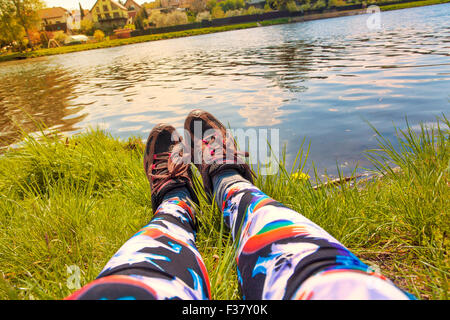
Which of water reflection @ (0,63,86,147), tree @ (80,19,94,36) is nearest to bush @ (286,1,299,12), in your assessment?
tree @ (80,19,94,36)

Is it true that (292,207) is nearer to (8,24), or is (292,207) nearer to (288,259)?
(288,259)

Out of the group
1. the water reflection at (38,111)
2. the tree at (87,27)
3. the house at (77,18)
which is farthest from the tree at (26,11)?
the water reflection at (38,111)

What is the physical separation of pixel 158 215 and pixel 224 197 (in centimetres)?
39

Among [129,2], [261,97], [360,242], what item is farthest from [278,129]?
[129,2]

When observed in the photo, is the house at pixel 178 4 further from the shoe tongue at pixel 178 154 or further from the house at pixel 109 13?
the shoe tongue at pixel 178 154

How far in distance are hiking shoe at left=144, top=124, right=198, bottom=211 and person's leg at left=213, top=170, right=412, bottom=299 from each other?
2.38 ft

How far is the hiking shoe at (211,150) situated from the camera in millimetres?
1931

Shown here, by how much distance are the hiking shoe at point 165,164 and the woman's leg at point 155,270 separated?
1.88 ft

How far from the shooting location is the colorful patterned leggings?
0.72m

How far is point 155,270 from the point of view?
0.89 metres

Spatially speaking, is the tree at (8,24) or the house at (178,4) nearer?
the tree at (8,24)

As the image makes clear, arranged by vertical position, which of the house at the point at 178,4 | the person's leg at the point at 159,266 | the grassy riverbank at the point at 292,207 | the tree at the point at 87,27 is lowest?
the grassy riverbank at the point at 292,207

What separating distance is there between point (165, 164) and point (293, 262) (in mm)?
1607

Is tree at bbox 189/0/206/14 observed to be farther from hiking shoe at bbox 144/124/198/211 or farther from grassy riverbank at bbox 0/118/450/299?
grassy riverbank at bbox 0/118/450/299
